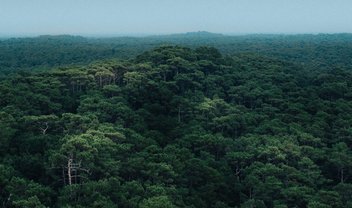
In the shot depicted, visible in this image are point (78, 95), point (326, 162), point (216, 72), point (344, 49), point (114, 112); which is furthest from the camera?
point (344, 49)

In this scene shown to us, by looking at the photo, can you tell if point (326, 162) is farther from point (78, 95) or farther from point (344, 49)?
point (344, 49)

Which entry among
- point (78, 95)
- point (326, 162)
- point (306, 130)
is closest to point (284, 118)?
point (306, 130)

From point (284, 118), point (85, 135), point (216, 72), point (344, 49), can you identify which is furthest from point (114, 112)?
point (344, 49)

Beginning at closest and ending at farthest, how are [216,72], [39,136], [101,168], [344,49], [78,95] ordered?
[101,168]
[39,136]
[78,95]
[216,72]
[344,49]

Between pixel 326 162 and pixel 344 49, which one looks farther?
pixel 344 49

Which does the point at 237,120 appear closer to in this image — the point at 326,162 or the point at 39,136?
the point at 326,162

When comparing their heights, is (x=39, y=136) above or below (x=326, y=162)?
above
